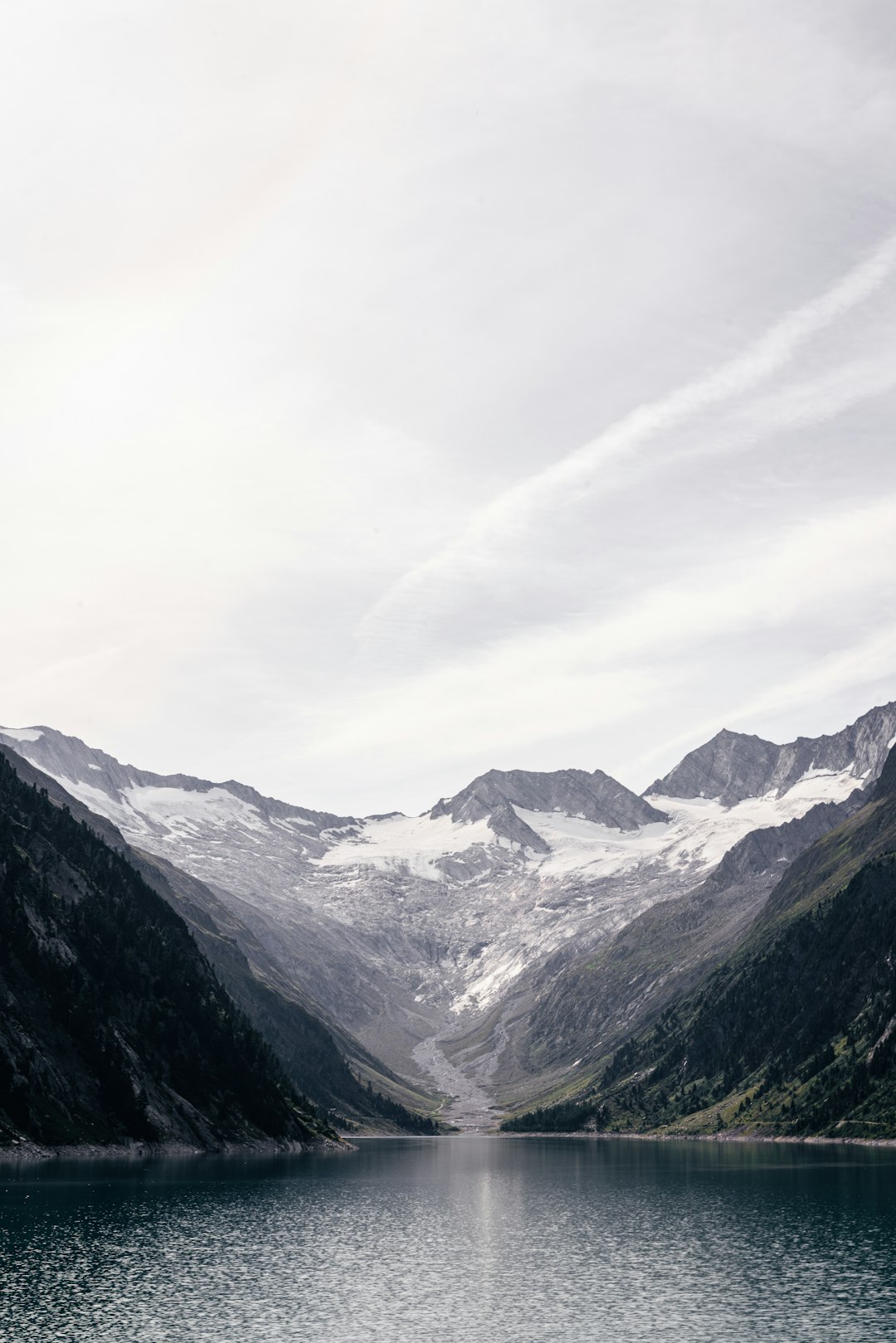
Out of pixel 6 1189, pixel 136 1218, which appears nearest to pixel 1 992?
pixel 6 1189

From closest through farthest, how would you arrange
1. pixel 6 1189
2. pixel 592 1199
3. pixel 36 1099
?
pixel 6 1189 → pixel 592 1199 → pixel 36 1099

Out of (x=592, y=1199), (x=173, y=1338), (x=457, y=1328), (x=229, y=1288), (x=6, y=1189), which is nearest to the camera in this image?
(x=173, y=1338)

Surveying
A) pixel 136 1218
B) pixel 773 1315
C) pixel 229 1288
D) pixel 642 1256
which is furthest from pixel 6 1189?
pixel 773 1315

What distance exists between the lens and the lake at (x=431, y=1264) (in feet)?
272

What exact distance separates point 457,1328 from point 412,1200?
9544cm

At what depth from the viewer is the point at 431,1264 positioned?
111875 millimetres

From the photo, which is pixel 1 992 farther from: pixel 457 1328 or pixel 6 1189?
pixel 457 1328

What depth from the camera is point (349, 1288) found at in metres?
98.8

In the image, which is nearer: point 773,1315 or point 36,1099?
point 773,1315

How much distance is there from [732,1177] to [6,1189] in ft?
393

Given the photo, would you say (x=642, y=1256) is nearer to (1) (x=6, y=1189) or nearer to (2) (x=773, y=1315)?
(2) (x=773, y=1315)

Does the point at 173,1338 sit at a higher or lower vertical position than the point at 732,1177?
higher

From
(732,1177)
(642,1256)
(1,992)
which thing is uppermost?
(1,992)

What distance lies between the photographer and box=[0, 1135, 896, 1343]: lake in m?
82.9
